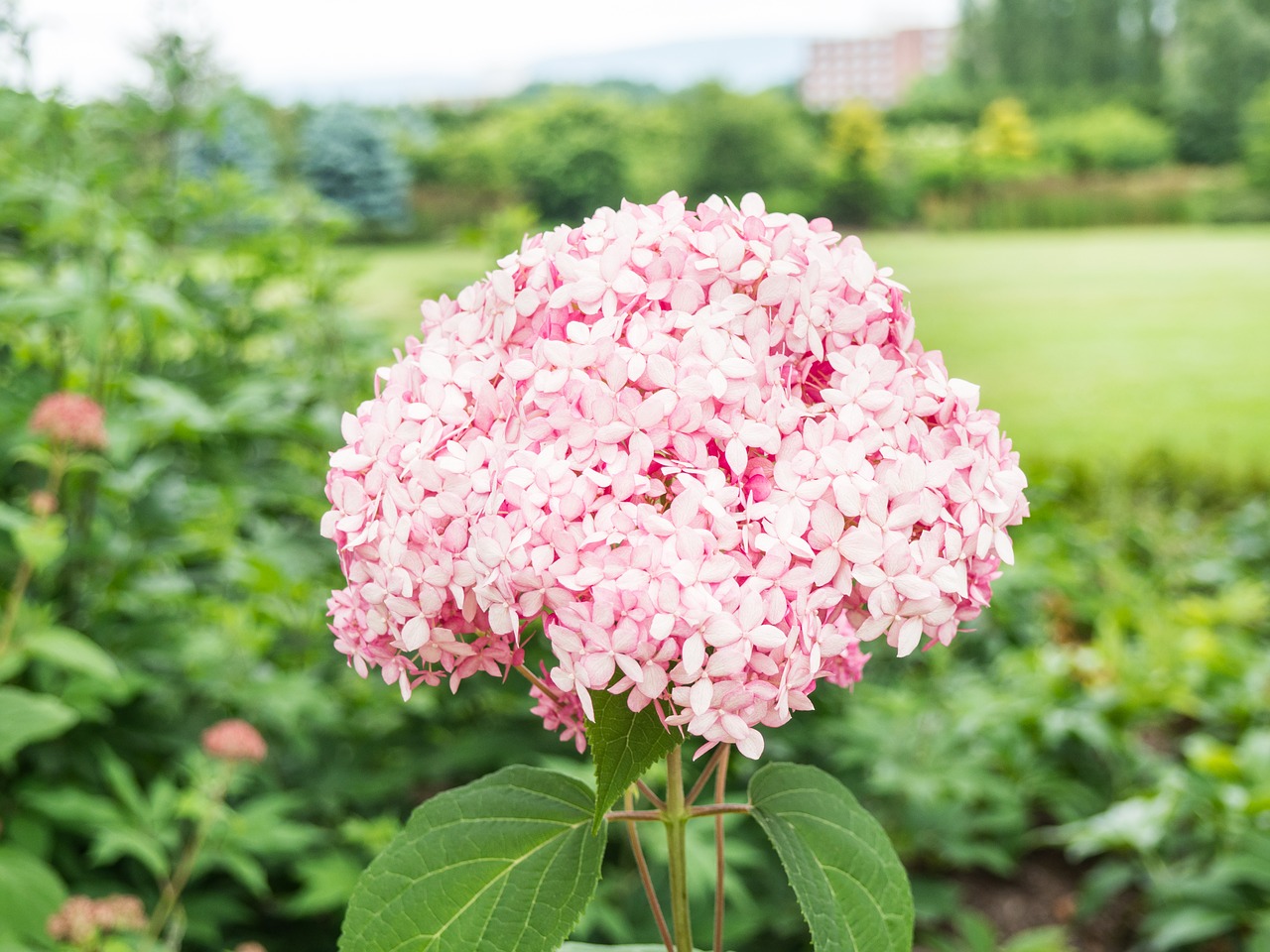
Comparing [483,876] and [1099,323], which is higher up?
[483,876]

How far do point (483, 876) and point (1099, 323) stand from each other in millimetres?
8908

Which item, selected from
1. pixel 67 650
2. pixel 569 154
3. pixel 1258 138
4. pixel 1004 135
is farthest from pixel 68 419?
pixel 1258 138

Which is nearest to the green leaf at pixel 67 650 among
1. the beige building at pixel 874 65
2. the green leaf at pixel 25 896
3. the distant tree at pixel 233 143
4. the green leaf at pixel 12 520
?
the green leaf at pixel 12 520

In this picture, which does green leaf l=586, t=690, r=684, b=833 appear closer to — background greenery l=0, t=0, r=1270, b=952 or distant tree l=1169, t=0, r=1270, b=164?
background greenery l=0, t=0, r=1270, b=952

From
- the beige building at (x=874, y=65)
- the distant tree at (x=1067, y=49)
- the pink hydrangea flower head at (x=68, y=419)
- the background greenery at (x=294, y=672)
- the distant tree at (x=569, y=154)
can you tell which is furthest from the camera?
the beige building at (x=874, y=65)

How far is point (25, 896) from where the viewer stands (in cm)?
131

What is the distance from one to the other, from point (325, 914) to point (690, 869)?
874mm

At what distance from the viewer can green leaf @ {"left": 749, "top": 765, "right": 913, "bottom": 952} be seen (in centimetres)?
63

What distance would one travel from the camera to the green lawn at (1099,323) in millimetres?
7566

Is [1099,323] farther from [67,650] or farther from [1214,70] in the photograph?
[67,650]

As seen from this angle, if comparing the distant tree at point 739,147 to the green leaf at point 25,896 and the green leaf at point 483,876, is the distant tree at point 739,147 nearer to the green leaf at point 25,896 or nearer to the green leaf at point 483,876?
the green leaf at point 25,896

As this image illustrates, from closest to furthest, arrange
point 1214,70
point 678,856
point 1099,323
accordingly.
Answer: point 678,856
point 1214,70
point 1099,323

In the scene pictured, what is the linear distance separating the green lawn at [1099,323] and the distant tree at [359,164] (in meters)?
0.35

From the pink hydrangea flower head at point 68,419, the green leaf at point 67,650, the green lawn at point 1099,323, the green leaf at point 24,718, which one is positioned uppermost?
the pink hydrangea flower head at point 68,419
